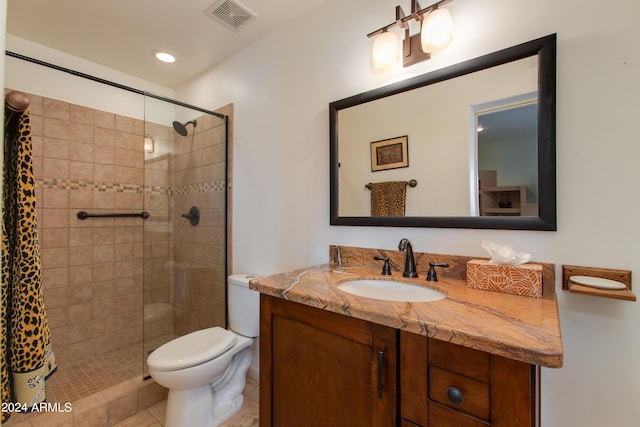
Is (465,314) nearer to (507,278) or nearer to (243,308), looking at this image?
(507,278)

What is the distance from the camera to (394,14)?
4.43 feet

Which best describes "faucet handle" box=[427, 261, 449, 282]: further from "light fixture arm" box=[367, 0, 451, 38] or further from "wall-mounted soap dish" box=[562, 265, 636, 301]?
"light fixture arm" box=[367, 0, 451, 38]

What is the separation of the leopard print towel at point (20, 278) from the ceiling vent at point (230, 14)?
1259 millimetres

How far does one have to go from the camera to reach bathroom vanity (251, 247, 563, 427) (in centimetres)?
62

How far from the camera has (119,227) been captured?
2.36 metres

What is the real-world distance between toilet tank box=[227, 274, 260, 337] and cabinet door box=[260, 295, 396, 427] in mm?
668

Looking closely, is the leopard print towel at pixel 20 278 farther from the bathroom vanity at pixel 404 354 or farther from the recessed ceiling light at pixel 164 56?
the recessed ceiling light at pixel 164 56

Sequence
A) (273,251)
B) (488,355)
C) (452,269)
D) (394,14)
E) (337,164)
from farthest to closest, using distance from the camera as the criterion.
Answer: (273,251) < (337,164) < (394,14) < (452,269) < (488,355)

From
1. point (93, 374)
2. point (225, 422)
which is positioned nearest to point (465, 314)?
point (225, 422)

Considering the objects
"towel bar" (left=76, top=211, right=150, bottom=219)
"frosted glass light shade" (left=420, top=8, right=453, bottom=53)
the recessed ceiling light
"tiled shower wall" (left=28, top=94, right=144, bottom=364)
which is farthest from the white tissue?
"tiled shower wall" (left=28, top=94, right=144, bottom=364)

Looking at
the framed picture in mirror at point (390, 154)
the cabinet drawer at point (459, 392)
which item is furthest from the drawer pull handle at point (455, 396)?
the framed picture in mirror at point (390, 154)

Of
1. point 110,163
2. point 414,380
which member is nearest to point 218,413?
point 414,380

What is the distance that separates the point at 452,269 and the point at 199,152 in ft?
6.40

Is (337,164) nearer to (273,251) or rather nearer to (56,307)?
(273,251)
